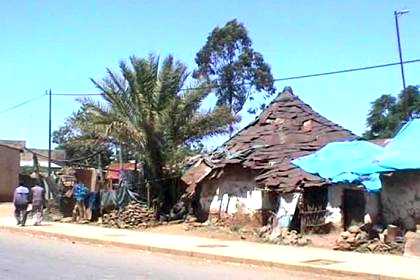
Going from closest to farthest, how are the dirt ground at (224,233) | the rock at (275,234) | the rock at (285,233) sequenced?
1. the dirt ground at (224,233)
2. the rock at (285,233)
3. the rock at (275,234)

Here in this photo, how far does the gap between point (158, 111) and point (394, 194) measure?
Answer: 11869 mm

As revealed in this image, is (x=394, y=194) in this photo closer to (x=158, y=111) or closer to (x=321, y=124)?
(x=321, y=124)

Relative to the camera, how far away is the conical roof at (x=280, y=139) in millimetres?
23219

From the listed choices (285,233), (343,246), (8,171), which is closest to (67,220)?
(285,233)

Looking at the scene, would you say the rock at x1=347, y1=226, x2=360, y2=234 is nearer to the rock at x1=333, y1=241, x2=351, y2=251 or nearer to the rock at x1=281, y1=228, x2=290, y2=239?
the rock at x1=333, y1=241, x2=351, y2=251

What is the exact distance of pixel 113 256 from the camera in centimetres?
1752

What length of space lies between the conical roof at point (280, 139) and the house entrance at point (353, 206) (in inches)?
74.0

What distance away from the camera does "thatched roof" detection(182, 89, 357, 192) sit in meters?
23.2

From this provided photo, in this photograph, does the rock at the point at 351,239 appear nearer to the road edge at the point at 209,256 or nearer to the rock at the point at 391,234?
the rock at the point at 391,234

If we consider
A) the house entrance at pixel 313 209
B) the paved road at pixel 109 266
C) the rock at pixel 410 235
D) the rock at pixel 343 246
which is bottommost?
the paved road at pixel 109 266

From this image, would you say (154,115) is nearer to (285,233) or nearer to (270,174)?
(270,174)

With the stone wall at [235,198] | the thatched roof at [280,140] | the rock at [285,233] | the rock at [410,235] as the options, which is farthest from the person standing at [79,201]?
the rock at [410,235]

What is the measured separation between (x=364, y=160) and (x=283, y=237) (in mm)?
3421

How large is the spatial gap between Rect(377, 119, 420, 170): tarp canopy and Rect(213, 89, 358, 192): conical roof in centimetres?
336
